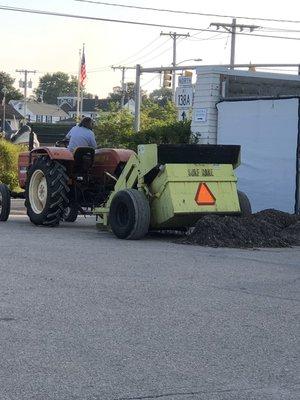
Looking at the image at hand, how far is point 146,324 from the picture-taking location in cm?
694

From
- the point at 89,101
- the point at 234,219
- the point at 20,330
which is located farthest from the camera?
the point at 89,101

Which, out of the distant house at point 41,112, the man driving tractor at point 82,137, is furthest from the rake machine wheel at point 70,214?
the distant house at point 41,112

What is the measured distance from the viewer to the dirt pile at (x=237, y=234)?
12.2m

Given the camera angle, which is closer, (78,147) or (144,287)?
(144,287)

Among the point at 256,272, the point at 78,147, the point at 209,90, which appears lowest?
the point at 256,272

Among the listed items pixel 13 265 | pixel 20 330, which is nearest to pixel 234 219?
pixel 13 265

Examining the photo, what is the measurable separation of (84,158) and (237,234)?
344cm

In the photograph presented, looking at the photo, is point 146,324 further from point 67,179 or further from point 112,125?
point 112,125

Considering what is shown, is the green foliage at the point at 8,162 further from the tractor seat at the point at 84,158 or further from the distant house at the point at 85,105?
the distant house at the point at 85,105

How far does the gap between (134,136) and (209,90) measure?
126 inches

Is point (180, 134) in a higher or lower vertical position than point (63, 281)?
higher

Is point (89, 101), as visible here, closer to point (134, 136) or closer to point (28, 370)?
point (134, 136)

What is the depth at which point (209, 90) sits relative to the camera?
19703mm

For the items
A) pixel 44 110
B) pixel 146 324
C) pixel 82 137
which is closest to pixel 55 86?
pixel 44 110
